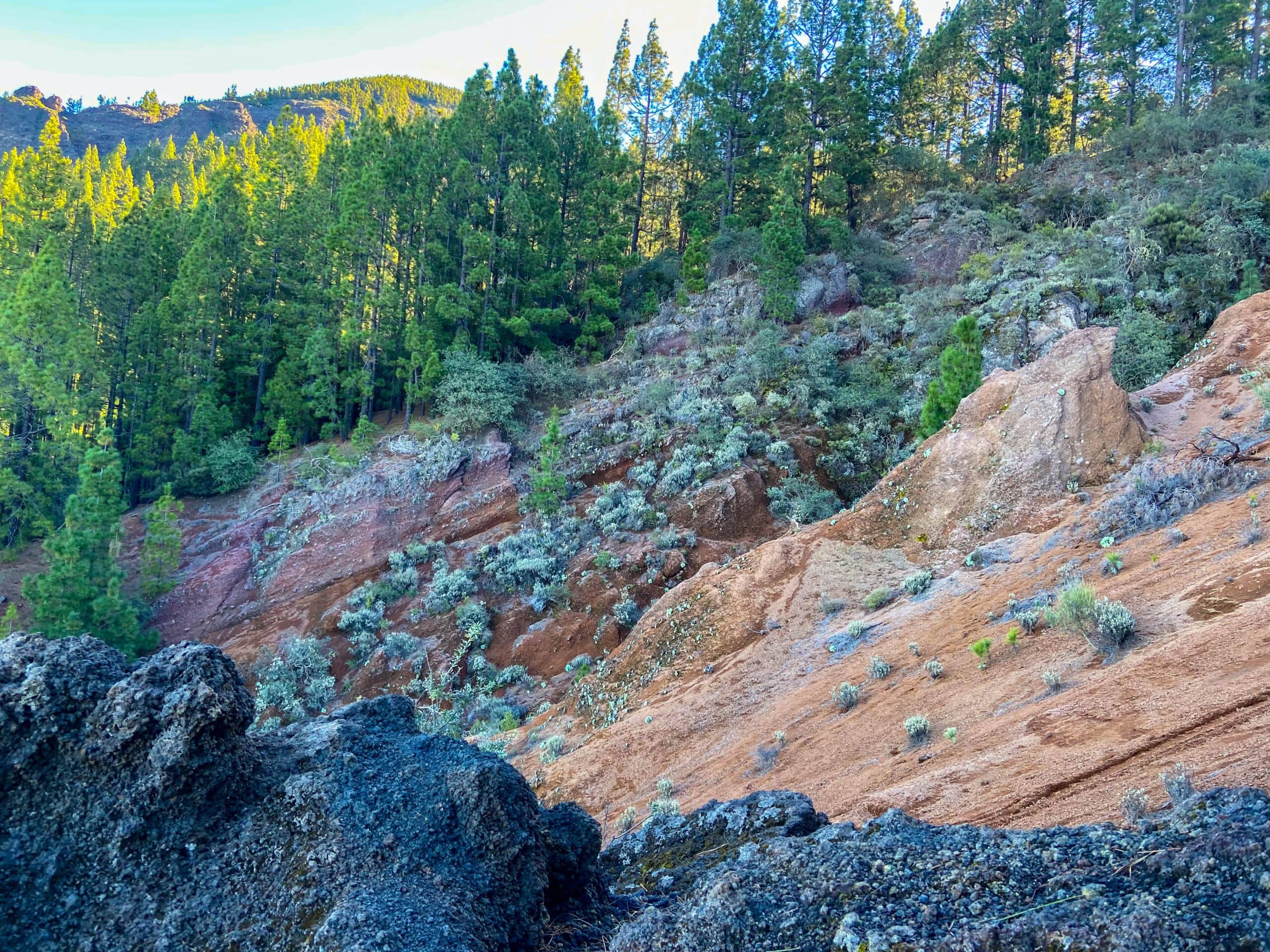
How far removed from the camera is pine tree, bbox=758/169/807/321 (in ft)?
95.9

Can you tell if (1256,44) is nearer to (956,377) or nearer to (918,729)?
(956,377)

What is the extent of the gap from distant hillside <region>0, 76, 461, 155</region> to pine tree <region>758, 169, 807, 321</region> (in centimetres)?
6293

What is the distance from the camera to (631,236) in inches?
1652

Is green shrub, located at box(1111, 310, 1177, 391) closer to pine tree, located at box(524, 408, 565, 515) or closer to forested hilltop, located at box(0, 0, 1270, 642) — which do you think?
forested hilltop, located at box(0, 0, 1270, 642)

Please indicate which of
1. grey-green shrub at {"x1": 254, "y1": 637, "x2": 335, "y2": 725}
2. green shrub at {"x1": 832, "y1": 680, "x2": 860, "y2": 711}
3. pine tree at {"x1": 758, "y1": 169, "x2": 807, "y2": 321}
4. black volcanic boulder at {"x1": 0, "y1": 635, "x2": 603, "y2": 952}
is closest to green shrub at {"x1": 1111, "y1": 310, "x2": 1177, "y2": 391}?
pine tree at {"x1": 758, "y1": 169, "x2": 807, "y2": 321}

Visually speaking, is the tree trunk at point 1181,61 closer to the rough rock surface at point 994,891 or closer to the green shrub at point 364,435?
the green shrub at point 364,435

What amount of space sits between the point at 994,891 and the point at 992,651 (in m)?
6.54

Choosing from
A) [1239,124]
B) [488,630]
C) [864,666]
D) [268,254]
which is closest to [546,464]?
[488,630]

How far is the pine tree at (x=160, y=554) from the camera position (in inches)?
977

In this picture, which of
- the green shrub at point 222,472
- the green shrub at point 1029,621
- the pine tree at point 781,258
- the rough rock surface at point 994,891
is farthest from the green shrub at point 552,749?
the green shrub at point 222,472

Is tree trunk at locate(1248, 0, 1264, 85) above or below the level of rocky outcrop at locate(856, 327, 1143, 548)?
above

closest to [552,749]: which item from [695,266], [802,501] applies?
[802,501]

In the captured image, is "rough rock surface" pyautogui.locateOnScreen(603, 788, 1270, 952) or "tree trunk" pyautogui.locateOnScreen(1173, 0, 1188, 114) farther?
"tree trunk" pyautogui.locateOnScreen(1173, 0, 1188, 114)

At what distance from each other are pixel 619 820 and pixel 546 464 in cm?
1537
